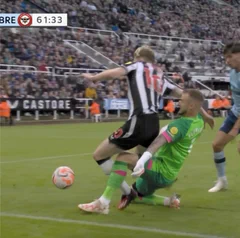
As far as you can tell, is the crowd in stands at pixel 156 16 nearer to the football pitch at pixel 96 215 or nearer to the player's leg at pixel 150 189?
the football pitch at pixel 96 215

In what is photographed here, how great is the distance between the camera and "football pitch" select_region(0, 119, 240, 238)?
22.1 ft

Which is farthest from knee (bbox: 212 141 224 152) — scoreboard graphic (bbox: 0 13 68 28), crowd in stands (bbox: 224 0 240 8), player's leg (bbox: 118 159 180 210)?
crowd in stands (bbox: 224 0 240 8)

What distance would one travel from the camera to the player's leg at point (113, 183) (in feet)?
24.9

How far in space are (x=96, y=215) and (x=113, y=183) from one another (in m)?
0.44

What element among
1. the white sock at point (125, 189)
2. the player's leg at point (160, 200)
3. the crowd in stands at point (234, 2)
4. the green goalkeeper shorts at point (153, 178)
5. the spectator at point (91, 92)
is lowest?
the player's leg at point (160, 200)

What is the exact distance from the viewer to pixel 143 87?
7770 mm

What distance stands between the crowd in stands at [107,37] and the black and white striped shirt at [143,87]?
83.0ft

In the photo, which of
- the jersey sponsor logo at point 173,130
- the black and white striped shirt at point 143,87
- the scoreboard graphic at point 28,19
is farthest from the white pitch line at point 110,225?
the scoreboard graphic at point 28,19

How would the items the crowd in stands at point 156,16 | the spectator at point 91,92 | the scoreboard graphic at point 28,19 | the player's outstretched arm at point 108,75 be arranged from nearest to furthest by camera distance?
the player's outstretched arm at point 108,75, the spectator at point 91,92, the scoreboard graphic at point 28,19, the crowd in stands at point 156,16

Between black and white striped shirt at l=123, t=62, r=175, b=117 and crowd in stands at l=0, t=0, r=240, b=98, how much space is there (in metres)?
25.3

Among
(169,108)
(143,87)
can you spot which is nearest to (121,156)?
(143,87)

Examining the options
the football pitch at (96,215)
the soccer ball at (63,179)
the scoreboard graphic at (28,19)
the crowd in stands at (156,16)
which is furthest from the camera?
the crowd in stands at (156,16)

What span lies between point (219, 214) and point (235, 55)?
7.46ft

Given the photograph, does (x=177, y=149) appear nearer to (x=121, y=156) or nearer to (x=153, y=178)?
(x=153, y=178)
